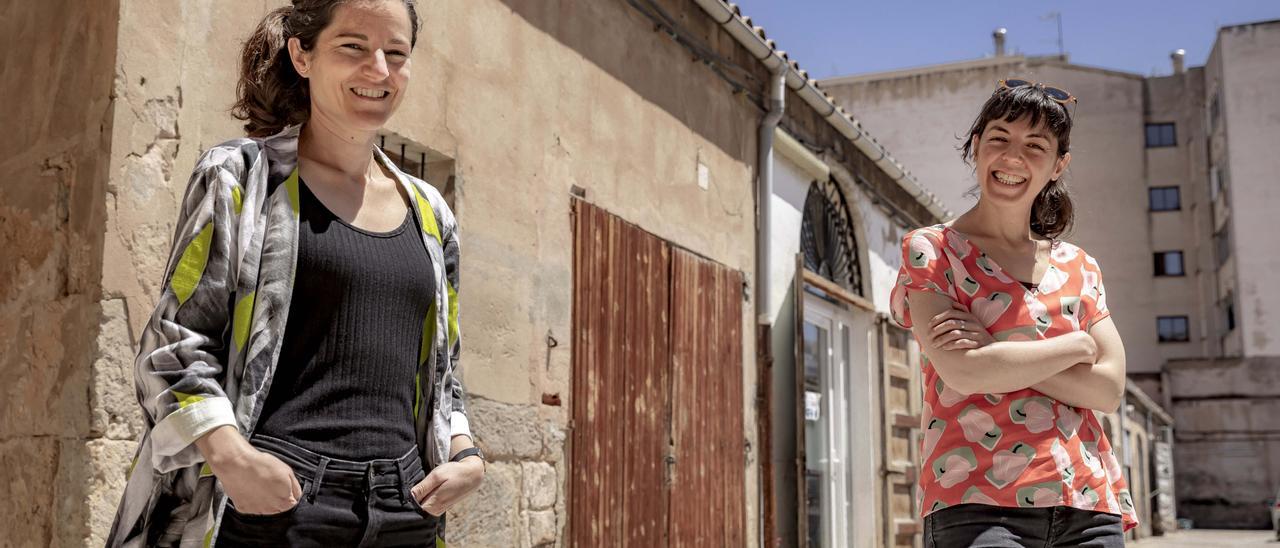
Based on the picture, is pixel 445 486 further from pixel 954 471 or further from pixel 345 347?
pixel 954 471

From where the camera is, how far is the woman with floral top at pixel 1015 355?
226 centimetres

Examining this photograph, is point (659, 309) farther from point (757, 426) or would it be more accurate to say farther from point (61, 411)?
point (61, 411)

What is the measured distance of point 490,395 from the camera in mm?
4973

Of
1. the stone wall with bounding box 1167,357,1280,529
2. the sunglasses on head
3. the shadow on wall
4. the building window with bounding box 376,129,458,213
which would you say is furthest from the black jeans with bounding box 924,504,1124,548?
the stone wall with bounding box 1167,357,1280,529

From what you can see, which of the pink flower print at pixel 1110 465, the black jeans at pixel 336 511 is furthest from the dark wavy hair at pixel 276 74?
the pink flower print at pixel 1110 465

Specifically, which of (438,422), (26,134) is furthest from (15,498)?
(438,422)

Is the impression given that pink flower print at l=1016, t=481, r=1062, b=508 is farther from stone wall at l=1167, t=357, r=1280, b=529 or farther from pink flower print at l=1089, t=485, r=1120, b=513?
stone wall at l=1167, t=357, r=1280, b=529

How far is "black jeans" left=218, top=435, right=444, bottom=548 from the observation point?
175 centimetres

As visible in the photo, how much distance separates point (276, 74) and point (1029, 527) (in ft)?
5.45

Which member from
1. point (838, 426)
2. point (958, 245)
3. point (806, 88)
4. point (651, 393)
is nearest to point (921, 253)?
point (958, 245)

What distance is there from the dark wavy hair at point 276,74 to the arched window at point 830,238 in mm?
7186

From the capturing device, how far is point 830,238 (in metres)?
10.0

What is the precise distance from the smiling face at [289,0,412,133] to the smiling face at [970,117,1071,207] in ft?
4.21

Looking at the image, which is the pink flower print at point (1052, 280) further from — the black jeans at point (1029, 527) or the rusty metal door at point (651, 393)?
the rusty metal door at point (651, 393)
